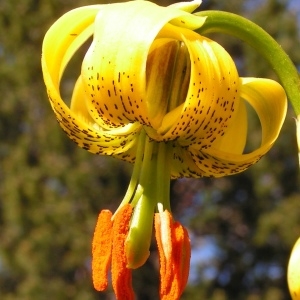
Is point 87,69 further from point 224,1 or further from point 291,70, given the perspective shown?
point 224,1

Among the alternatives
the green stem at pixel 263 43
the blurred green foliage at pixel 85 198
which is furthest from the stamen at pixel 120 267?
the blurred green foliage at pixel 85 198

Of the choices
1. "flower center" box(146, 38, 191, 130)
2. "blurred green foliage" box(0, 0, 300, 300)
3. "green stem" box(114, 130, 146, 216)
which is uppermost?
"flower center" box(146, 38, 191, 130)

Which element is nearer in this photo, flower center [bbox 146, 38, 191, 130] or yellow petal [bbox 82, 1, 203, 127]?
yellow petal [bbox 82, 1, 203, 127]

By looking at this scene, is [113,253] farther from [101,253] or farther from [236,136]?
[236,136]

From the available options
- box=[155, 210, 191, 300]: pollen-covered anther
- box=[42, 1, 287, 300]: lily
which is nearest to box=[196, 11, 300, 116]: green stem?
box=[42, 1, 287, 300]: lily

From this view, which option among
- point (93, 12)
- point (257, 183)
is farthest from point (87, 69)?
point (257, 183)

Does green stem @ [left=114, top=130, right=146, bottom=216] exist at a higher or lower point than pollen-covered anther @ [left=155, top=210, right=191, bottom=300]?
higher

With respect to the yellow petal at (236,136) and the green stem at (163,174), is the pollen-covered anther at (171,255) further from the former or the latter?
the yellow petal at (236,136)

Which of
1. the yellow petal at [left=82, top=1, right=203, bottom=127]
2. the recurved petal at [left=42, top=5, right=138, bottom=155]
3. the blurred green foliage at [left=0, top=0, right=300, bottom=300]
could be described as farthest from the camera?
the blurred green foliage at [left=0, top=0, right=300, bottom=300]

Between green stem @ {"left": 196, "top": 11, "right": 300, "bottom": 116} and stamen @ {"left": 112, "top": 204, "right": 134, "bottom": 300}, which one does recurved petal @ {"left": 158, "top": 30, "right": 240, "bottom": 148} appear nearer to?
green stem @ {"left": 196, "top": 11, "right": 300, "bottom": 116}

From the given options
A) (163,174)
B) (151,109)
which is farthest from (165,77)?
(163,174)
